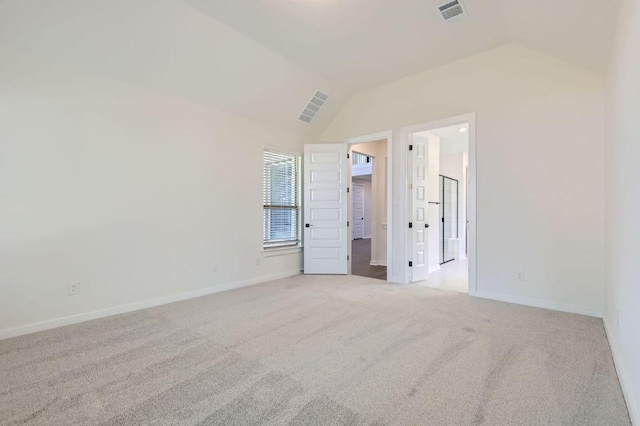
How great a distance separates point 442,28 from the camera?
329 centimetres

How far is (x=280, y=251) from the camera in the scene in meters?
4.99

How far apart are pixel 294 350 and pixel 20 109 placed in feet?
10.6

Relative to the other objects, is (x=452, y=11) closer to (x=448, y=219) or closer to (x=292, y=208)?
(x=292, y=208)

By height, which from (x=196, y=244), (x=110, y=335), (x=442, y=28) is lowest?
(x=110, y=335)

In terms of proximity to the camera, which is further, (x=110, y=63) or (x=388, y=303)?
(x=388, y=303)

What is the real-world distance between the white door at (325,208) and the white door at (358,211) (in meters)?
6.93

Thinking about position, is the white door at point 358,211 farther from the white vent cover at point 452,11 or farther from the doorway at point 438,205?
the white vent cover at point 452,11

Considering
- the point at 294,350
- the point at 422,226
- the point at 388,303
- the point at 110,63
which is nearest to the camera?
the point at 294,350

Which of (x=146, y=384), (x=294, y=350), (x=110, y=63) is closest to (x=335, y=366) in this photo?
(x=294, y=350)

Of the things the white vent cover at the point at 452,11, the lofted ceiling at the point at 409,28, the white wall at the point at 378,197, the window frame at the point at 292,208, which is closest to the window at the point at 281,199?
the window frame at the point at 292,208

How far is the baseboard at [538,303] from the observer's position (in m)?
3.09

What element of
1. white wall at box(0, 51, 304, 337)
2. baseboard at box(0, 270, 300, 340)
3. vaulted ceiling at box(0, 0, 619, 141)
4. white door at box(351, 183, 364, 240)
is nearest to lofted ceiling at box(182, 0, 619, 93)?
vaulted ceiling at box(0, 0, 619, 141)

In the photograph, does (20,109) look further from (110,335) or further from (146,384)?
(146,384)

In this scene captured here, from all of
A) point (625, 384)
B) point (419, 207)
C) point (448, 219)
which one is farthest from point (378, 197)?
point (625, 384)
